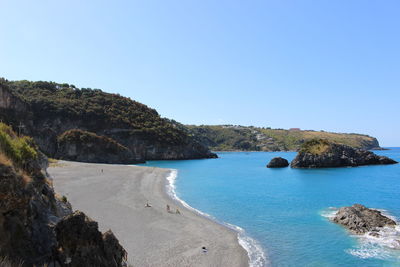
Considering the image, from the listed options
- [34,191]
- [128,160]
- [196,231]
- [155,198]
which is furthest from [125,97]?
[34,191]

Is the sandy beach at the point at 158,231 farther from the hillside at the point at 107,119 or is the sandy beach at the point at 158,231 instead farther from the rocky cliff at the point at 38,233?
the hillside at the point at 107,119

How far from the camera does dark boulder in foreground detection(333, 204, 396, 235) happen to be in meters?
23.5

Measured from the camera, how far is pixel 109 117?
4961 inches

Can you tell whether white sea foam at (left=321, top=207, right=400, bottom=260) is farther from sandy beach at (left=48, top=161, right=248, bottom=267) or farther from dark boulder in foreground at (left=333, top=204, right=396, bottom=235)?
sandy beach at (left=48, top=161, right=248, bottom=267)

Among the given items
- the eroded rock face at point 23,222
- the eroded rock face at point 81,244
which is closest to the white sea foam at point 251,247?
the eroded rock face at point 81,244

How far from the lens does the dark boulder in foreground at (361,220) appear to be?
23.5m

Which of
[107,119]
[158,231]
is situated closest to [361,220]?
[158,231]

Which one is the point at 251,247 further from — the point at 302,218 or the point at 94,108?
the point at 94,108

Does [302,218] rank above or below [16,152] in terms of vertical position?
below

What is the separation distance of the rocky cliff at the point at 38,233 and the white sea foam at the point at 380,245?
1607 cm

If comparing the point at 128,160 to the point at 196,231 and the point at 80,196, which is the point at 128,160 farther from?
the point at 196,231

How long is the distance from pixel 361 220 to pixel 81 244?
2351 centimetres

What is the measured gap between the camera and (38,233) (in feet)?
28.5

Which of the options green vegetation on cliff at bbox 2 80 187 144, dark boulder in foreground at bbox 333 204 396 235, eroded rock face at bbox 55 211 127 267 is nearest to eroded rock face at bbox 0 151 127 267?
eroded rock face at bbox 55 211 127 267
